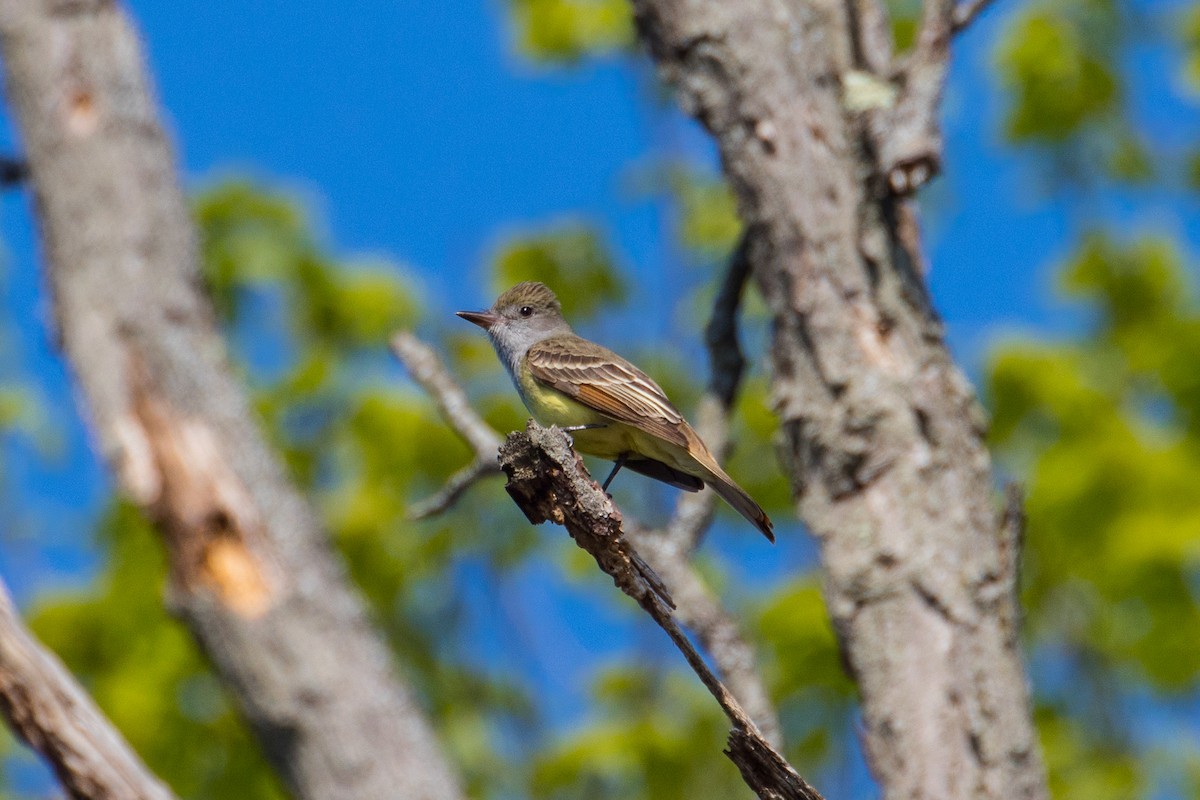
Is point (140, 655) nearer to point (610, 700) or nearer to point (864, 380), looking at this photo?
point (610, 700)

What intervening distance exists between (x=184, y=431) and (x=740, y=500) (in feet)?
14.4

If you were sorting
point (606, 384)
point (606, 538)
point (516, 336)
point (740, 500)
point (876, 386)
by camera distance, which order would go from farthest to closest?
point (516, 336), point (606, 384), point (876, 386), point (740, 500), point (606, 538)

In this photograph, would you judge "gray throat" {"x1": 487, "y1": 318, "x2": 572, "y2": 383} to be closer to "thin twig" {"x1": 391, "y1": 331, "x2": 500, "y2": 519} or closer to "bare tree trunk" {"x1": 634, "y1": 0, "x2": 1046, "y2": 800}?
"thin twig" {"x1": 391, "y1": 331, "x2": 500, "y2": 519}

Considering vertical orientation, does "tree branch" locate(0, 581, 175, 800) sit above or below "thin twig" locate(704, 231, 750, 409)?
below

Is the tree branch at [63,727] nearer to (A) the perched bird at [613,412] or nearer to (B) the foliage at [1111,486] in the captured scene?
(A) the perched bird at [613,412]

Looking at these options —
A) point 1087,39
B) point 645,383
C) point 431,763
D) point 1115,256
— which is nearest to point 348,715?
point 431,763

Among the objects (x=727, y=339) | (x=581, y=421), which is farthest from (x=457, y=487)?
(x=727, y=339)

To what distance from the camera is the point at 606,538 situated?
11.7ft

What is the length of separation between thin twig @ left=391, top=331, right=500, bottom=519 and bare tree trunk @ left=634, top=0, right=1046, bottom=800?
1363 millimetres

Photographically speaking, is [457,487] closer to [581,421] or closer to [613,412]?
[581,421]

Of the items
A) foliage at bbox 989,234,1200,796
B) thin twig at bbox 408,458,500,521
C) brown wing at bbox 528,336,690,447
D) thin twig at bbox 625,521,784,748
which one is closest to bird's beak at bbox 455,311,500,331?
brown wing at bbox 528,336,690,447

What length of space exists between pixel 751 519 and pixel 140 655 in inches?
301

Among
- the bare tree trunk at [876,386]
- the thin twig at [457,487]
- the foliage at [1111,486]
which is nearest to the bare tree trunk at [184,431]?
the thin twig at [457,487]

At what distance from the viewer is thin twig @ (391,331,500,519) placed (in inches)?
231
